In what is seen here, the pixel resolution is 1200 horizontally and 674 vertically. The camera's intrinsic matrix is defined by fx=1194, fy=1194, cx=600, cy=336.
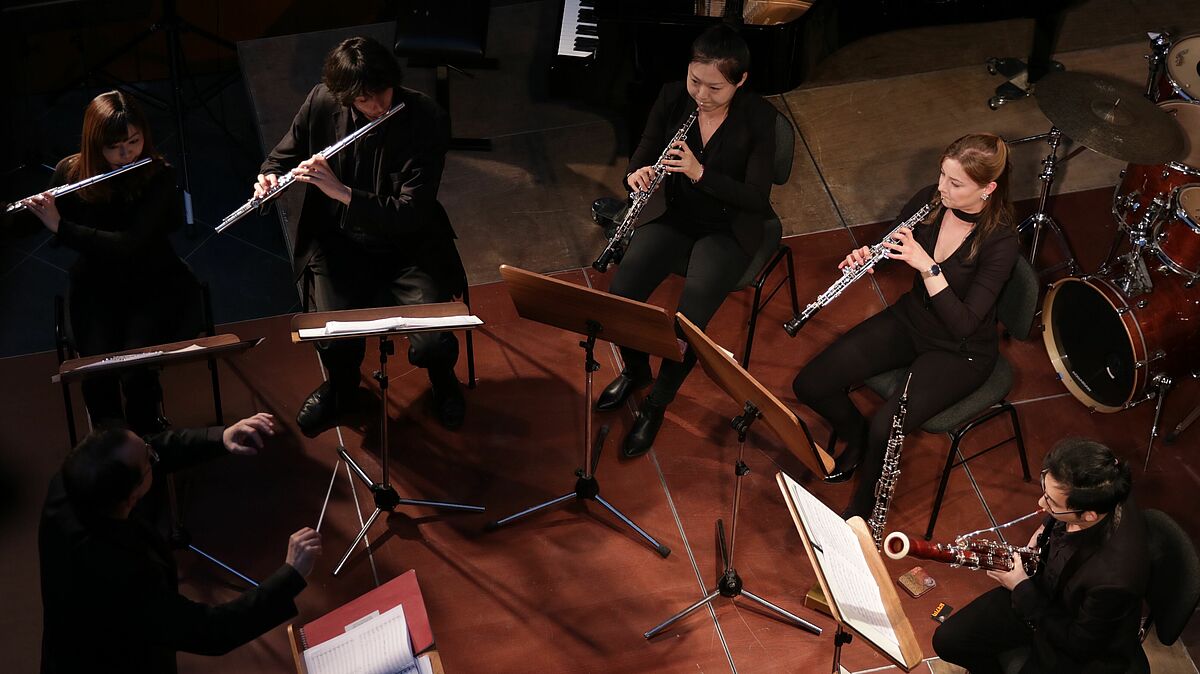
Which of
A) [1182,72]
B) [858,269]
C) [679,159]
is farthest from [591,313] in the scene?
[1182,72]

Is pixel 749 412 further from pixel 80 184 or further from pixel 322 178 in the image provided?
pixel 80 184

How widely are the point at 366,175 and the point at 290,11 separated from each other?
95.1 inches

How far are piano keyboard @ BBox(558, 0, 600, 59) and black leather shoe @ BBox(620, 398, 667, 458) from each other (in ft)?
5.64

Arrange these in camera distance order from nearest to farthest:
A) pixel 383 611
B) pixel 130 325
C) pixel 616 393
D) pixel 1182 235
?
pixel 383 611
pixel 130 325
pixel 1182 235
pixel 616 393

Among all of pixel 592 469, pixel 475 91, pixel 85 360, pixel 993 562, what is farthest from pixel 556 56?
pixel 993 562

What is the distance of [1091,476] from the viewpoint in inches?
Result: 127

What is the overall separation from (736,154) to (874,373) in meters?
A: 0.93

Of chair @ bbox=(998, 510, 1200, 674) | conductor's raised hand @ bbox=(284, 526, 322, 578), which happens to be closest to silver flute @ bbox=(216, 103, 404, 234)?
conductor's raised hand @ bbox=(284, 526, 322, 578)

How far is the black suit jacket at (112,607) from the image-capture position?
2.97 meters

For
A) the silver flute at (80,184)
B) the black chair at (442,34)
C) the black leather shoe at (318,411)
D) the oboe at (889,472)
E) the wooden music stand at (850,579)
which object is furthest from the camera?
the black chair at (442,34)

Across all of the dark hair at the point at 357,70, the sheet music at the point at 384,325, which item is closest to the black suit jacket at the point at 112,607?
the sheet music at the point at 384,325

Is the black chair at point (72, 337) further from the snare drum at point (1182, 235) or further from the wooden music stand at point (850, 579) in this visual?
the snare drum at point (1182, 235)

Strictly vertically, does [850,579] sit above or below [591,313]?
below

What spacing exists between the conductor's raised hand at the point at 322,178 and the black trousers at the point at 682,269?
105cm
